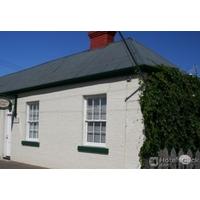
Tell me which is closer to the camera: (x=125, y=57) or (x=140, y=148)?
(x=140, y=148)

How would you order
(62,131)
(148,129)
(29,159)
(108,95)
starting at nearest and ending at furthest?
(148,129) → (108,95) → (62,131) → (29,159)

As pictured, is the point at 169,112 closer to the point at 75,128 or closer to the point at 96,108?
the point at 96,108

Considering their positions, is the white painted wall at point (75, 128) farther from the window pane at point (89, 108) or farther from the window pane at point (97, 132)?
the window pane at point (97, 132)

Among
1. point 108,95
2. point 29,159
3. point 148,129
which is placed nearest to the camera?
point 148,129

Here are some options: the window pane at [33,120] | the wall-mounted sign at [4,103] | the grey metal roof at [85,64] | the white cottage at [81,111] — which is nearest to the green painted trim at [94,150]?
the white cottage at [81,111]

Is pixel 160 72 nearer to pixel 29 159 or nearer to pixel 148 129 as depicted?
pixel 148 129

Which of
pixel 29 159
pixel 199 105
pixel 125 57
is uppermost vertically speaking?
pixel 125 57

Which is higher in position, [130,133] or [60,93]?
[60,93]

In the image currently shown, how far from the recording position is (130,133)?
970 cm

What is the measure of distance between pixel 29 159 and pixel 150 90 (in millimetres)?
6674

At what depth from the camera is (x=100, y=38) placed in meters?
13.6

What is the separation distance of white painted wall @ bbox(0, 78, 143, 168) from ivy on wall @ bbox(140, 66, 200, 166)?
0.32m

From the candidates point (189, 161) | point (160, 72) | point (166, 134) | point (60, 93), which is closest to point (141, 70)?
point (160, 72)

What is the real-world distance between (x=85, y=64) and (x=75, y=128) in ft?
8.04
